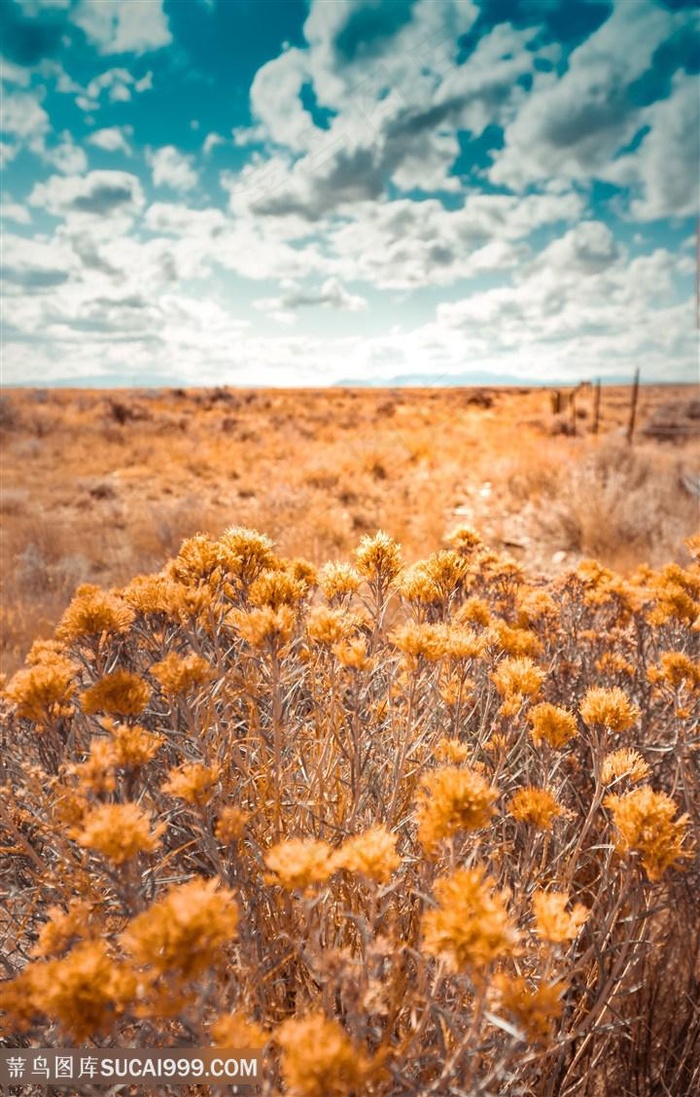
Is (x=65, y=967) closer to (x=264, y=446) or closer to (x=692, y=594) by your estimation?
(x=692, y=594)

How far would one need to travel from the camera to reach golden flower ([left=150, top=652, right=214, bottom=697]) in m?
1.19

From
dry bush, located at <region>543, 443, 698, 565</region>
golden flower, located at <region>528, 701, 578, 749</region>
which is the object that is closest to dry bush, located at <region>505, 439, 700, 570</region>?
dry bush, located at <region>543, 443, 698, 565</region>

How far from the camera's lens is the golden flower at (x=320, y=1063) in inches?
27.5

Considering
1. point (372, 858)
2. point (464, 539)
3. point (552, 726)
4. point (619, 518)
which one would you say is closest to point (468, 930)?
point (372, 858)

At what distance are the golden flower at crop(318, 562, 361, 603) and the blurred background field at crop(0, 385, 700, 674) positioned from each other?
3174 millimetres

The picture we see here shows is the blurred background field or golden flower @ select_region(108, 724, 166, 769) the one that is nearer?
golden flower @ select_region(108, 724, 166, 769)

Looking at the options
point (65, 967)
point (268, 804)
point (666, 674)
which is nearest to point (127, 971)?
point (65, 967)

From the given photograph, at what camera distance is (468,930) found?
0.78m

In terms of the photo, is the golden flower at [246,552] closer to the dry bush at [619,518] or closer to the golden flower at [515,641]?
the golden flower at [515,641]

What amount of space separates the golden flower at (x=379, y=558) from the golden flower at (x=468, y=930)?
0.89 meters

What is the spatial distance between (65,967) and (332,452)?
12812mm

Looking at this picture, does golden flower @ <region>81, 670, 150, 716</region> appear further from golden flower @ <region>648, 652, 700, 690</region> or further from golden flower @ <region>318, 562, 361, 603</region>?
golden flower @ <region>648, 652, 700, 690</region>

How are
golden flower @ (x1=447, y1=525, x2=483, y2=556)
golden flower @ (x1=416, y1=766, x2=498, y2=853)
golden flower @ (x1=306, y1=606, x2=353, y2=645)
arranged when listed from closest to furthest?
golden flower @ (x1=416, y1=766, x2=498, y2=853) → golden flower @ (x1=306, y1=606, x2=353, y2=645) → golden flower @ (x1=447, y1=525, x2=483, y2=556)

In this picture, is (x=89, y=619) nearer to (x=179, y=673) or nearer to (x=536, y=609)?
(x=179, y=673)
